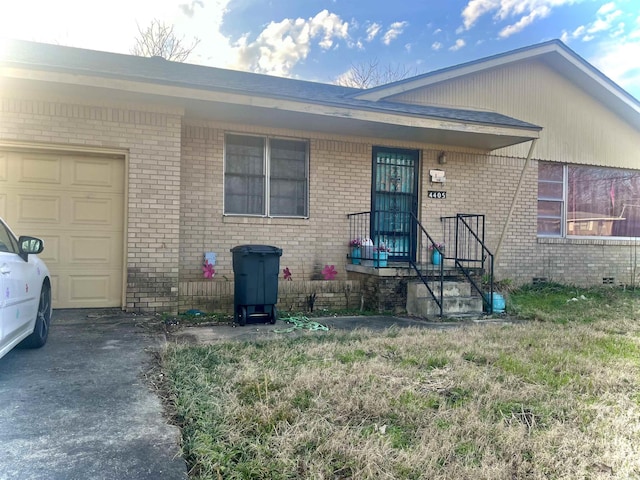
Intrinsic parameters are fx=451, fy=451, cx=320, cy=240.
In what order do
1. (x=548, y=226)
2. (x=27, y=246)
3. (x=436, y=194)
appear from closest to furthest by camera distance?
(x=27, y=246)
(x=436, y=194)
(x=548, y=226)

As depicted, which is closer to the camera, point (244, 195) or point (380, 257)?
point (380, 257)

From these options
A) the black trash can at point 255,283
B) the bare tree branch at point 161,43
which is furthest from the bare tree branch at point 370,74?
the black trash can at point 255,283

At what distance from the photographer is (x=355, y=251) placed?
8.35 metres

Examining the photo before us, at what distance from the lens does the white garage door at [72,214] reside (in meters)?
6.31

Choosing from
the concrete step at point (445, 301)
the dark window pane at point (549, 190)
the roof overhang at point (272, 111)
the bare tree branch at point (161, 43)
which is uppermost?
the bare tree branch at point (161, 43)

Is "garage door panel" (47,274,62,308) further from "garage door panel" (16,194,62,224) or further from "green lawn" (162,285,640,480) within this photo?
"green lawn" (162,285,640,480)

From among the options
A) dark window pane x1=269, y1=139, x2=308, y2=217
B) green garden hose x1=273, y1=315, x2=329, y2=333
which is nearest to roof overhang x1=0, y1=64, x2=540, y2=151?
dark window pane x1=269, y1=139, x2=308, y2=217

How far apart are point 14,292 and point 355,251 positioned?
5657 millimetres

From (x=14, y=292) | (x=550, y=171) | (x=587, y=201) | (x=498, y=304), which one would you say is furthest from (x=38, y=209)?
(x=587, y=201)

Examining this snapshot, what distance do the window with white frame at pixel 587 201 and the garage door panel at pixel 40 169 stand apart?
9.67 metres

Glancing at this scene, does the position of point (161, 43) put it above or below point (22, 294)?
above

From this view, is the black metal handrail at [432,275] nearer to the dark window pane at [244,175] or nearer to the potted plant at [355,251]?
the potted plant at [355,251]

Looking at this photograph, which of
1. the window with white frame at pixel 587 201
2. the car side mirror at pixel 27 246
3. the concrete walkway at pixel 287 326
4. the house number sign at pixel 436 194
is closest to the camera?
the car side mirror at pixel 27 246

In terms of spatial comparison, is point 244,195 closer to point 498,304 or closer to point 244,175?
point 244,175
